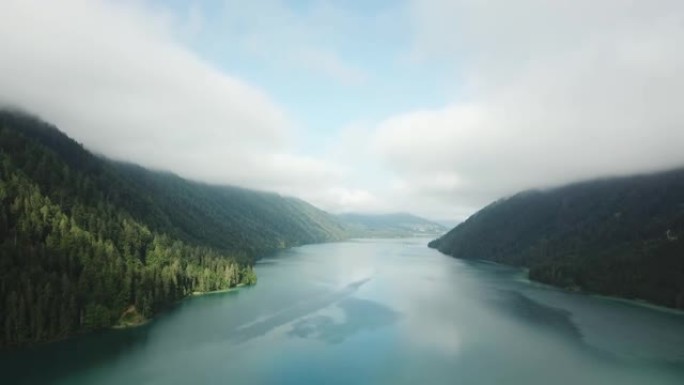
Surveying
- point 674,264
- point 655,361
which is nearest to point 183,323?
point 655,361

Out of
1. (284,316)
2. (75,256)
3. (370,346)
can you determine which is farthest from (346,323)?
(75,256)

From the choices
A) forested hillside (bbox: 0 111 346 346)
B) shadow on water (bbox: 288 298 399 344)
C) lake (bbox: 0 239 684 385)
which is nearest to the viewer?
lake (bbox: 0 239 684 385)

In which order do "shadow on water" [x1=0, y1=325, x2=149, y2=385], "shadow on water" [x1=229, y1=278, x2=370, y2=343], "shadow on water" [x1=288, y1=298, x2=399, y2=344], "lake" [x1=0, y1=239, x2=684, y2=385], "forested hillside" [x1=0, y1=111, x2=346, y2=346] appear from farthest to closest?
"shadow on water" [x1=288, y1=298, x2=399, y2=344]
"shadow on water" [x1=229, y1=278, x2=370, y2=343]
"forested hillside" [x1=0, y1=111, x2=346, y2=346]
"lake" [x1=0, y1=239, x2=684, y2=385]
"shadow on water" [x1=0, y1=325, x2=149, y2=385]

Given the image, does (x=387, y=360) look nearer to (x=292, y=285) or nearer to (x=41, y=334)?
(x=41, y=334)

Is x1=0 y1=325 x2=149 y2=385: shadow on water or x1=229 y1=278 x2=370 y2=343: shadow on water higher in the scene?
x1=229 y1=278 x2=370 y2=343: shadow on water

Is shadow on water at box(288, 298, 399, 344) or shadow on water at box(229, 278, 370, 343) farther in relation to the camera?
shadow on water at box(288, 298, 399, 344)

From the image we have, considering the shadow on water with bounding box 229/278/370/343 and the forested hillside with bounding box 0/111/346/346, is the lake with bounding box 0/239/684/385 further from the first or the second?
the forested hillside with bounding box 0/111/346/346

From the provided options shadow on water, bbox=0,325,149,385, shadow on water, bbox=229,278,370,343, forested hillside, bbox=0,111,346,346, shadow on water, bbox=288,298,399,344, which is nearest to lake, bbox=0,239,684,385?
shadow on water, bbox=0,325,149,385

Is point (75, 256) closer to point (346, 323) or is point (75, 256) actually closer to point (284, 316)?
point (284, 316)
